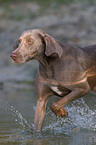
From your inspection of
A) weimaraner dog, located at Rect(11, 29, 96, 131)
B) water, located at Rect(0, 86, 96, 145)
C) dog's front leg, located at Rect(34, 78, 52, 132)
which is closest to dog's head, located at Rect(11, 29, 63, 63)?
weimaraner dog, located at Rect(11, 29, 96, 131)

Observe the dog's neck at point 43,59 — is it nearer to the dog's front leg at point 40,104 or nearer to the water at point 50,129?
the dog's front leg at point 40,104

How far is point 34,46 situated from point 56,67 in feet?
1.39

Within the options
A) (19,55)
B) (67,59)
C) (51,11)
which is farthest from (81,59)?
(51,11)

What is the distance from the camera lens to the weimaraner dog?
182 inches

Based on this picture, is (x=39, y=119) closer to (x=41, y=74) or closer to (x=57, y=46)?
(x=41, y=74)

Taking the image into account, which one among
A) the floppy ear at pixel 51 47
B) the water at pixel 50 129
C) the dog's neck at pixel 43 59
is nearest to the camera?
the water at pixel 50 129

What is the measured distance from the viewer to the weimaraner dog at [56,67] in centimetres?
463

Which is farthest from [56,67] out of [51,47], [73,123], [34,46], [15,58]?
[73,123]

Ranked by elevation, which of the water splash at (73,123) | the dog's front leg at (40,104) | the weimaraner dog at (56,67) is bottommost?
the water splash at (73,123)

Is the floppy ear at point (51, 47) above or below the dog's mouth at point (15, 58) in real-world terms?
above

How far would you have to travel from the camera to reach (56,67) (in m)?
4.79

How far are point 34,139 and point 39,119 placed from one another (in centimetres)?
63

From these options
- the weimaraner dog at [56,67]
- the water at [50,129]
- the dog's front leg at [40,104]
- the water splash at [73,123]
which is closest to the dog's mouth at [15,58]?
the weimaraner dog at [56,67]

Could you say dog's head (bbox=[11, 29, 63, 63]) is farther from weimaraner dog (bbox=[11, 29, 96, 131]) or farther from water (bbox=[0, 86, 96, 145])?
water (bbox=[0, 86, 96, 145])
